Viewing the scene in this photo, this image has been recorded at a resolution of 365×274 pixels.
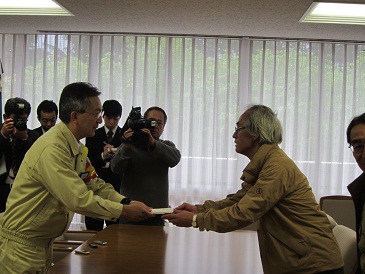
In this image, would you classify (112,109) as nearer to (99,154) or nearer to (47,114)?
(99,154)

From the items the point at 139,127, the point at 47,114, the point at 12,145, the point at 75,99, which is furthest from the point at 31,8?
the point at 75,99

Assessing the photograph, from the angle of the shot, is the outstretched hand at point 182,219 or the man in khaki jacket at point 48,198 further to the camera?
the outstretched hand at point 182,219

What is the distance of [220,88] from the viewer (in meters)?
6.98

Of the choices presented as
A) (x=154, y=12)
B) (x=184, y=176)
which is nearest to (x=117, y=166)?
(x=154, y=12)

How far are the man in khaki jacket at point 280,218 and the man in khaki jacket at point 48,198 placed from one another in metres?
0.64

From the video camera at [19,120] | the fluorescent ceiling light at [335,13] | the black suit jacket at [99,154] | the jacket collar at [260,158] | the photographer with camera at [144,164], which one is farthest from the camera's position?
the black suit jacket at [99,154]

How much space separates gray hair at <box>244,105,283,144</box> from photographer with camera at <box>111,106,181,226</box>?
139cm

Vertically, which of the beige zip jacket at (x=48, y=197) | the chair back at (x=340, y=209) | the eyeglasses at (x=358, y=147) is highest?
the eyeglasses at (x=358, y=147)

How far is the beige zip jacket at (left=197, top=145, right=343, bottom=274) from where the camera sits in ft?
7.80

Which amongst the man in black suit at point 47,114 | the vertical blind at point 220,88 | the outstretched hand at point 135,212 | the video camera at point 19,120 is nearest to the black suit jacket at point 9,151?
the video camera at point 19,120

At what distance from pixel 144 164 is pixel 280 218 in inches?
65.6

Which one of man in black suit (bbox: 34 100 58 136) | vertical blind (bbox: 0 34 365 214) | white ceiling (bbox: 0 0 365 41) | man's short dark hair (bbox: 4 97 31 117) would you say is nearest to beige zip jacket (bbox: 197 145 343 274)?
man's short dark hair (bbox: 4 97 31 117)

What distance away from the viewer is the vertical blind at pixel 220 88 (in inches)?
273

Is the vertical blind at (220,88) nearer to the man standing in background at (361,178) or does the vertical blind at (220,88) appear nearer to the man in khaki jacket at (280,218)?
the man in khaki jacket at (280,218)
